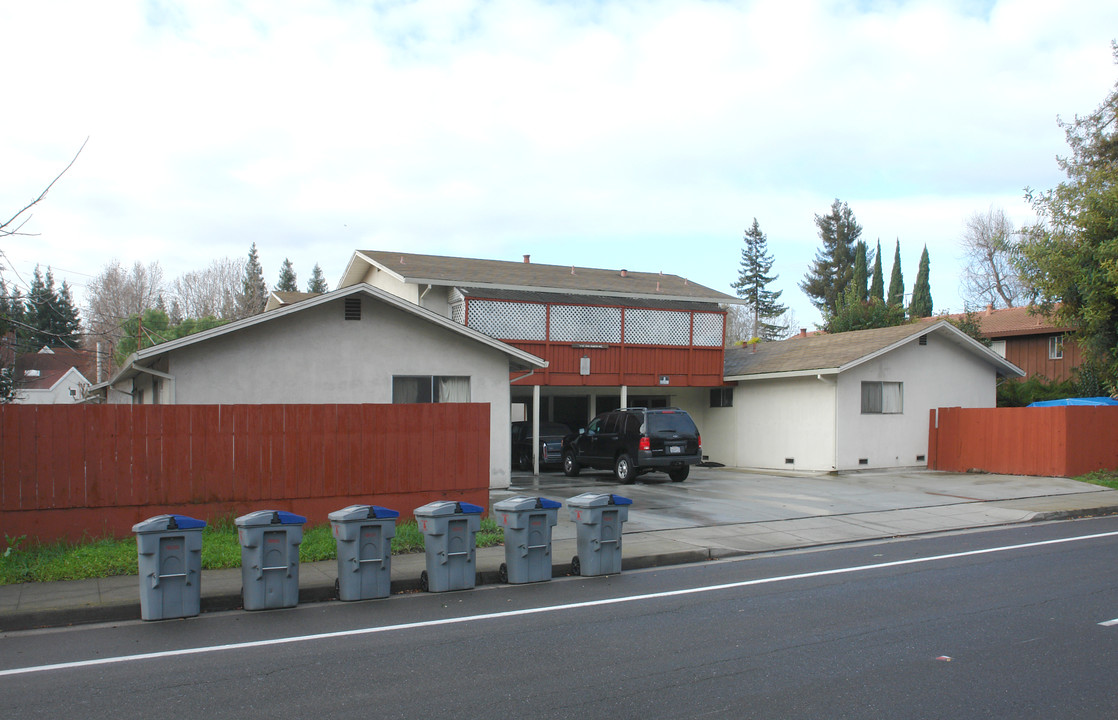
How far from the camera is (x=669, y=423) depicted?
2127 centimetres

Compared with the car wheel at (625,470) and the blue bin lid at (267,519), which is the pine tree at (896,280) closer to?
the car wheel at (625,470)

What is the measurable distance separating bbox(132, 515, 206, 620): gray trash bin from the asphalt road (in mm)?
191

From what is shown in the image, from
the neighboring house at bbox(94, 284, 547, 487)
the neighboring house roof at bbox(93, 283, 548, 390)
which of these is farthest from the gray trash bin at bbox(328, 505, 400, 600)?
the neighboring house at bbox(94, 284, 547, 487)

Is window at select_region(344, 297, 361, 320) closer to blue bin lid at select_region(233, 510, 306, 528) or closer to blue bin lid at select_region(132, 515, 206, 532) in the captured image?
blue bin lid at select_region(233, 510, 306, 528)

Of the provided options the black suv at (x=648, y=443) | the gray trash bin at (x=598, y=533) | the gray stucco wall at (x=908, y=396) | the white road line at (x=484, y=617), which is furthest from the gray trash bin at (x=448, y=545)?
the gray stucco wall at (x=908, y=396)

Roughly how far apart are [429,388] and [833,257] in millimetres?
61379

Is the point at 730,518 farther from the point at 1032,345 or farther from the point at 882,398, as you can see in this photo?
the point at 1032,345

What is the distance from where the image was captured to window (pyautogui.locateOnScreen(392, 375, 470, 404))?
678 inches

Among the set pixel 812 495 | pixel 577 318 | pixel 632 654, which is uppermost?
pixel 577 318

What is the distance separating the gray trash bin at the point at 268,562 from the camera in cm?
873

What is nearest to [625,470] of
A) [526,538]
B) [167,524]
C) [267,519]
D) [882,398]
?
[882,398]

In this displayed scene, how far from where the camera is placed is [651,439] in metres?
20.9

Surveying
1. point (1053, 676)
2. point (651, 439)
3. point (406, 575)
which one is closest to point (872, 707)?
point (1053, 676)

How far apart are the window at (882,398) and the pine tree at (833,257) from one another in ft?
156
